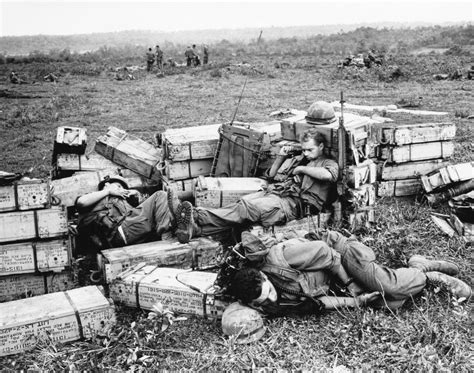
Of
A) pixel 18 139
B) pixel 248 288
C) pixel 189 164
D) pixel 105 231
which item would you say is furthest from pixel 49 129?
pixel 248 288

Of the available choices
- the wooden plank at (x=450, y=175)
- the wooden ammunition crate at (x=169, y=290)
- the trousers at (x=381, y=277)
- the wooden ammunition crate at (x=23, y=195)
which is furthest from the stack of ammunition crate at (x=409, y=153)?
the wooden ammunition crate at (x=23, y=195)

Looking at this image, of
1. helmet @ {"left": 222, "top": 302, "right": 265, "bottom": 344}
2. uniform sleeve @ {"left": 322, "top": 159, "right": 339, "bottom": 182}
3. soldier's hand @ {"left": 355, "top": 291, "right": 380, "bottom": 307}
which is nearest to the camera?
helmet @ {"left": 222, "top": 302, "right": 265, "bottom": 344}

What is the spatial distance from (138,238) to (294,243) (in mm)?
1999

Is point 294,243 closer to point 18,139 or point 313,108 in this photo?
point 313,108

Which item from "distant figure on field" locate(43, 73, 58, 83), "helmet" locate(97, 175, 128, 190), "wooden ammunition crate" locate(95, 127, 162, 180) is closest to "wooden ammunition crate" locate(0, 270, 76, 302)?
"helmet" locate(97, 175, 128, 190)

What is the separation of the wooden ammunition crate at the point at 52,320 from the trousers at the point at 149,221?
1.34 meters

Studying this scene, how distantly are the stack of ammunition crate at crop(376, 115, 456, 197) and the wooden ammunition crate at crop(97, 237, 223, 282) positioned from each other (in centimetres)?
269

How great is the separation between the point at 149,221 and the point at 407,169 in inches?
A: 137

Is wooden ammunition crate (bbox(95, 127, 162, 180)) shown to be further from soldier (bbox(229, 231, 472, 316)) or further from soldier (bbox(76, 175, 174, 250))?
soldier (bbox(229, 231, 472, 316))

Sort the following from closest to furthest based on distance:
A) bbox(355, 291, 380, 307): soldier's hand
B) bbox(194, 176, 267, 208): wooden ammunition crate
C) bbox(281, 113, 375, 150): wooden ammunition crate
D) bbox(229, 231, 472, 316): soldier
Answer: bbox(229, 231, 472, 316): soldier
bbox(355, 291, 380, 307): soldier's hand
bbox(281, 113, 375, 150): wooden ammunition crate
bbox(194, 176, 267, 208): wooden ammunition crate

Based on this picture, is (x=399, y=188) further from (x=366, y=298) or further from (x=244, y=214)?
(x=366, y=298)

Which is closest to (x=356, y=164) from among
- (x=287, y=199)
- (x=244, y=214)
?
(x=287, y=199)

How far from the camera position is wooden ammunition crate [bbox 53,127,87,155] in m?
7.16

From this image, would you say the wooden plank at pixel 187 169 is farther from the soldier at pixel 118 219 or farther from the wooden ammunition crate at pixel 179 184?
the soldier at pixel 118 219
